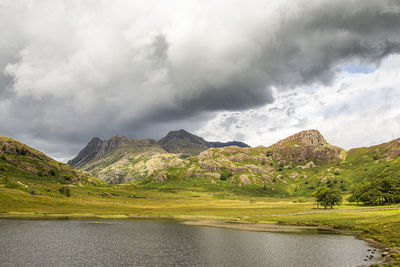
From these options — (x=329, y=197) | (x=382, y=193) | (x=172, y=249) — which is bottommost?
(x=172, y=249)

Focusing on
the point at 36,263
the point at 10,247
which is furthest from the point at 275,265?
the point at 10,247

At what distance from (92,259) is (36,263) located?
10.7 meters

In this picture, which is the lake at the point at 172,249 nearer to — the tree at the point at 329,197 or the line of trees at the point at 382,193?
the tree at the point at 329,197

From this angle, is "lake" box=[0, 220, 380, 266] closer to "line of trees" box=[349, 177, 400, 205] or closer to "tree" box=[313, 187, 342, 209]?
"tree" box=[313, 187, 342, 209]

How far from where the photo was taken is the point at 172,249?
6812cm

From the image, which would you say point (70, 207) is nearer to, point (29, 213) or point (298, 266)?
point (29, 213)

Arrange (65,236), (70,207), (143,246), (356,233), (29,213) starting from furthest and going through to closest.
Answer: (70,207)
(29,213)
(356,233)
(65,236)
(143,246)

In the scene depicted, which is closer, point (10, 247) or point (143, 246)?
point (10, 247)

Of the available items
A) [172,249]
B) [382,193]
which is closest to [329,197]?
[382,193]

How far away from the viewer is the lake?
54.6 metres

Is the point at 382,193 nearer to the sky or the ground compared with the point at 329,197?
nearer to the sky

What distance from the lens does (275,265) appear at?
175 feet

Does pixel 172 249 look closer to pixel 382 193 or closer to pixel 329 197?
pixel 329 197

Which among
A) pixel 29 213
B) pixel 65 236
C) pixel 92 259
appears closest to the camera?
pixel 92 259
